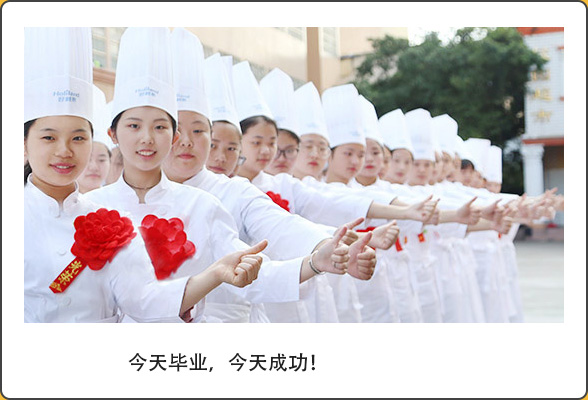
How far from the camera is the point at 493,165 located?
20.2 feet

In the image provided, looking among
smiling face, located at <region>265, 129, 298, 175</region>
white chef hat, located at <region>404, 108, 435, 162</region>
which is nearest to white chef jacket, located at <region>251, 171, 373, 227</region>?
smiling face, located at <region>265, 129, 298, 175</region>

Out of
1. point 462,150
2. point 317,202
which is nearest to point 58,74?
point 317,202

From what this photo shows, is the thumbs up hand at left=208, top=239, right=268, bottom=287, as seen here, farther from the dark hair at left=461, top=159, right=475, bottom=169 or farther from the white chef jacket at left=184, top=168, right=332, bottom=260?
the dark hair at left=461, top=159, right=475, bottom=169

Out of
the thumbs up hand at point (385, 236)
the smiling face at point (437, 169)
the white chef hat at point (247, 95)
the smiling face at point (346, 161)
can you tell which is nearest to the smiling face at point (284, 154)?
the white chef hat at point (247, 95)

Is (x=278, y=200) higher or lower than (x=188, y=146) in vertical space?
lower

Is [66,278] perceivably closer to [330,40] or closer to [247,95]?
[247,95]

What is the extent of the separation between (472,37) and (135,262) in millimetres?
4459

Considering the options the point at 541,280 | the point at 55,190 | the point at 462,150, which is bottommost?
the point at 541,280

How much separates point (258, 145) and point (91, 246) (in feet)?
3.41

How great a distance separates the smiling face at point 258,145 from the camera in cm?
277

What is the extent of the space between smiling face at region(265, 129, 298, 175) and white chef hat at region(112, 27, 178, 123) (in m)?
0.88

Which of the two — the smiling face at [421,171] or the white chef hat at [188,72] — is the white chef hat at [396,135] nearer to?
the smiling face at [421,171]

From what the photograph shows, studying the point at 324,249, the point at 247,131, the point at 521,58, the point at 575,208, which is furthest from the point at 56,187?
the point at 521,58

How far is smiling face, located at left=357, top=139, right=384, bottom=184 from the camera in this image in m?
3.82
